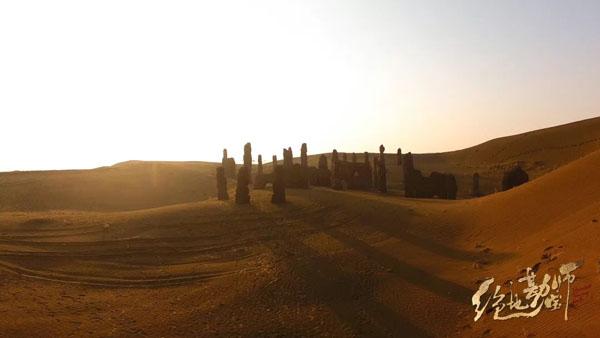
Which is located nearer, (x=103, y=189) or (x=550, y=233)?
(x=550, y=233)

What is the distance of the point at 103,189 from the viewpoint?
49.4m

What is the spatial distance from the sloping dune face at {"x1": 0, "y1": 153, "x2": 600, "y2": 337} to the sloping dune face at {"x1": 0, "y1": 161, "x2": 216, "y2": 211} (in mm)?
13785

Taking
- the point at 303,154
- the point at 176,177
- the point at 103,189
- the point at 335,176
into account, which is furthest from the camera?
the point at 176,177

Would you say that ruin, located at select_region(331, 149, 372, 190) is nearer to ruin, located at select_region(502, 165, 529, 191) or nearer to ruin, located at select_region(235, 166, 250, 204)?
ruin, located at select_region(235, 166, 250, 204)

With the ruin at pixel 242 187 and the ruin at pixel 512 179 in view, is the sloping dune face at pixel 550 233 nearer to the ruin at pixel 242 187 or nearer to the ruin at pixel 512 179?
the ruin at pixel 512 179

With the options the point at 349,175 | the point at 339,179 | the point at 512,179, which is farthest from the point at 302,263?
the point at 349,175

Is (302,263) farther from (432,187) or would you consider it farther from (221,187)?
(432,187)

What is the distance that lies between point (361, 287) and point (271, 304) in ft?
10.9

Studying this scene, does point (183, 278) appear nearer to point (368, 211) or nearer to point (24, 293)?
point (24, 293)

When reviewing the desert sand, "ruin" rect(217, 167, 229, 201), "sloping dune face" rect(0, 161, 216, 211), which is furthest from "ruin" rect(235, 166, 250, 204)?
"sloping dune face" rect(0, 161, 216, 211)

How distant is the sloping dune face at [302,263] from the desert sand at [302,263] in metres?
0.07

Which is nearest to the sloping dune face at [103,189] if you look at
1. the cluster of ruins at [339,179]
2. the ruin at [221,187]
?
the cluster of ruins at [339,179]

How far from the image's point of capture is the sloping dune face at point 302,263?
634 inches

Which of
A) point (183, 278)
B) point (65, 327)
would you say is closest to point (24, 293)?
point (65, 327)
